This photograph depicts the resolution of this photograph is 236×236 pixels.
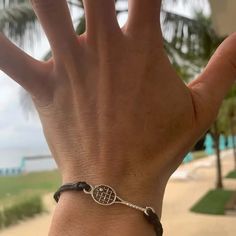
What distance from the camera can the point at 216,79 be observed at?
37 centimetres

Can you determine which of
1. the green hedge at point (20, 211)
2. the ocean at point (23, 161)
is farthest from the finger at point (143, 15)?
the green hedge at point (20, 211)

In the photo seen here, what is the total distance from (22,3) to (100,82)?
2312 millimetres

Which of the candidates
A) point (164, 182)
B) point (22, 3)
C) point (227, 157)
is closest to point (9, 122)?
point (22, 3)

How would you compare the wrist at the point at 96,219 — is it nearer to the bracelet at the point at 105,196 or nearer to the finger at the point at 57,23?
the bracelet at the point at 105,196

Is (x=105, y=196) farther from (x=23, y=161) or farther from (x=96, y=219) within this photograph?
(x=23, y=161)

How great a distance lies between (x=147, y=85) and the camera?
1.10ft

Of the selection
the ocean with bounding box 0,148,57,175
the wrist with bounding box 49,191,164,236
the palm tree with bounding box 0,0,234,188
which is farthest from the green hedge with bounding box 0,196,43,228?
the wrist with bounding box 49,191,164,236

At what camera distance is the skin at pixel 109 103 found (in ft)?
1.06

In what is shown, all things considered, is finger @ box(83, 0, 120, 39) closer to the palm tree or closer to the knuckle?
the knuckle

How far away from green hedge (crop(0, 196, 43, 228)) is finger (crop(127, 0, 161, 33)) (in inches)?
69.8

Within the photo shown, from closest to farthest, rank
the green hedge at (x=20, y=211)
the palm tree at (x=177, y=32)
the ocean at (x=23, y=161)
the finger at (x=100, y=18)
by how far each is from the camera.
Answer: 1. the finger at (x=100, y=18)
2. the ocean at (x=23, y=161)
3. the green hedge at (x=20, y=211)
4. the palm tree at (x=177, y=32)

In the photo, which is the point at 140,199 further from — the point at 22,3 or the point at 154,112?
the point at 22,3

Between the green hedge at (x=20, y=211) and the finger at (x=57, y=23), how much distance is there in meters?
1.76

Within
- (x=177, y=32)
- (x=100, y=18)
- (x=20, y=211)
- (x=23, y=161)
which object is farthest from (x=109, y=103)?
(x=177, y=32)
